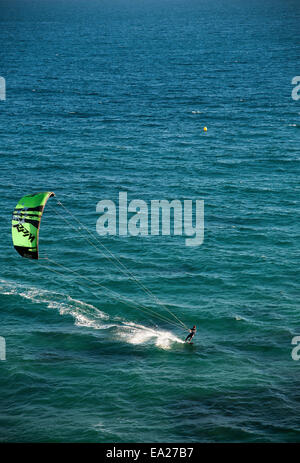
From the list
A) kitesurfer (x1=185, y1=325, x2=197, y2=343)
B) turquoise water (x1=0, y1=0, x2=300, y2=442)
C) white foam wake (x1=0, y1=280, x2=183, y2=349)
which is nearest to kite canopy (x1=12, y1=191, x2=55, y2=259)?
turquoise water (x1=0, y1=0, x2=300, y2=442)

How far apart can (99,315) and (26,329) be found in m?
7.47

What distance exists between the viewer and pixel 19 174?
301 ft

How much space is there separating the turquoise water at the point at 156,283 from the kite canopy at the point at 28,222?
393 inches

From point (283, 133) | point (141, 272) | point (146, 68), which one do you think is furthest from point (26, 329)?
point (146, 68)

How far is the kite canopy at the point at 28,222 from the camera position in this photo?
48.1m

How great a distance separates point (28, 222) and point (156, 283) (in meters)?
19.2

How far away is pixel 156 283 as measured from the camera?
2462 inches

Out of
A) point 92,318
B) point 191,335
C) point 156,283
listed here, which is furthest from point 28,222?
point 156,283

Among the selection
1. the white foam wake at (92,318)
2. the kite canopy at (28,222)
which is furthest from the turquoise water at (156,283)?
the kite canopy at (28,222)

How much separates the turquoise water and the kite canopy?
393 inches

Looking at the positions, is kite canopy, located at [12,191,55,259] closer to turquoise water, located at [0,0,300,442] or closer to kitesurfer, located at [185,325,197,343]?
turquoise water, located at [0,0,300,442]

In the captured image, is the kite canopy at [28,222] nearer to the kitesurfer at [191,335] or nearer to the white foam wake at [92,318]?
the white foam wake at [92,318]

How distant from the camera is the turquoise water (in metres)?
44.1
